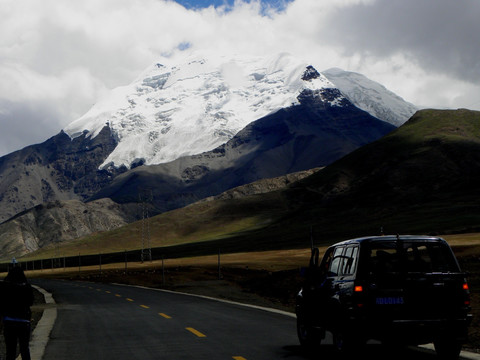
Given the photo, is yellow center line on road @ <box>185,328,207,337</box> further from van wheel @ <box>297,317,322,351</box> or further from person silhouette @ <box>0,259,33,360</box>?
person silhouette @ <box>0,259,33,360</box>

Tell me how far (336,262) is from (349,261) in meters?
0.89

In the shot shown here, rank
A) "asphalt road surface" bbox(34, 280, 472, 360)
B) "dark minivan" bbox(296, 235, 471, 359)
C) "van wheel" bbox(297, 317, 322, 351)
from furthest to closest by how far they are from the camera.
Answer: "van wheel" bbox(297, 317, 322, 351)
"asphalt road surface" bbox(34, 280, 472, 360)
"dark minivan" bbox(296, 235, 471, 359)

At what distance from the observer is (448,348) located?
40.5 feet

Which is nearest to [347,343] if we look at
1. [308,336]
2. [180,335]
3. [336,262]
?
[336,262]

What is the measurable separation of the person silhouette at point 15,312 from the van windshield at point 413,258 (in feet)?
19.8

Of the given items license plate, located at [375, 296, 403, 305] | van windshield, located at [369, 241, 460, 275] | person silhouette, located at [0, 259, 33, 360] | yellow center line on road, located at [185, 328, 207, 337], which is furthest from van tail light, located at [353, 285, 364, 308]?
yellow center line on road, located at [185, 328, 207, 337]

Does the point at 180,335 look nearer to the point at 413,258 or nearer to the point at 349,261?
the point at 349,261

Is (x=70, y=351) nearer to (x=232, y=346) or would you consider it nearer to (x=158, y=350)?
(x=158, y=350)

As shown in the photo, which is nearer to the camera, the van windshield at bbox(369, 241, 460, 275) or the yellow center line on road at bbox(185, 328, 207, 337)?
the van windshield at bbox(369, 241, 460, 275)

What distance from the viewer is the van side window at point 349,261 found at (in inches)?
460

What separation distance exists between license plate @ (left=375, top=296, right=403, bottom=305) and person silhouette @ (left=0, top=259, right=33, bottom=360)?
6010 mm

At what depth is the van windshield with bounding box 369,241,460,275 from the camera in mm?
11414

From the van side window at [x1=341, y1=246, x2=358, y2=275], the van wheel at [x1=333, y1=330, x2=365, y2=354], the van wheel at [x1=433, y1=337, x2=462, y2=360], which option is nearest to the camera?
the van wheel at [x1=333, y1=330, x2=365, y2=354]

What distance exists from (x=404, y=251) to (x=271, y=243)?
166157 millimetres
